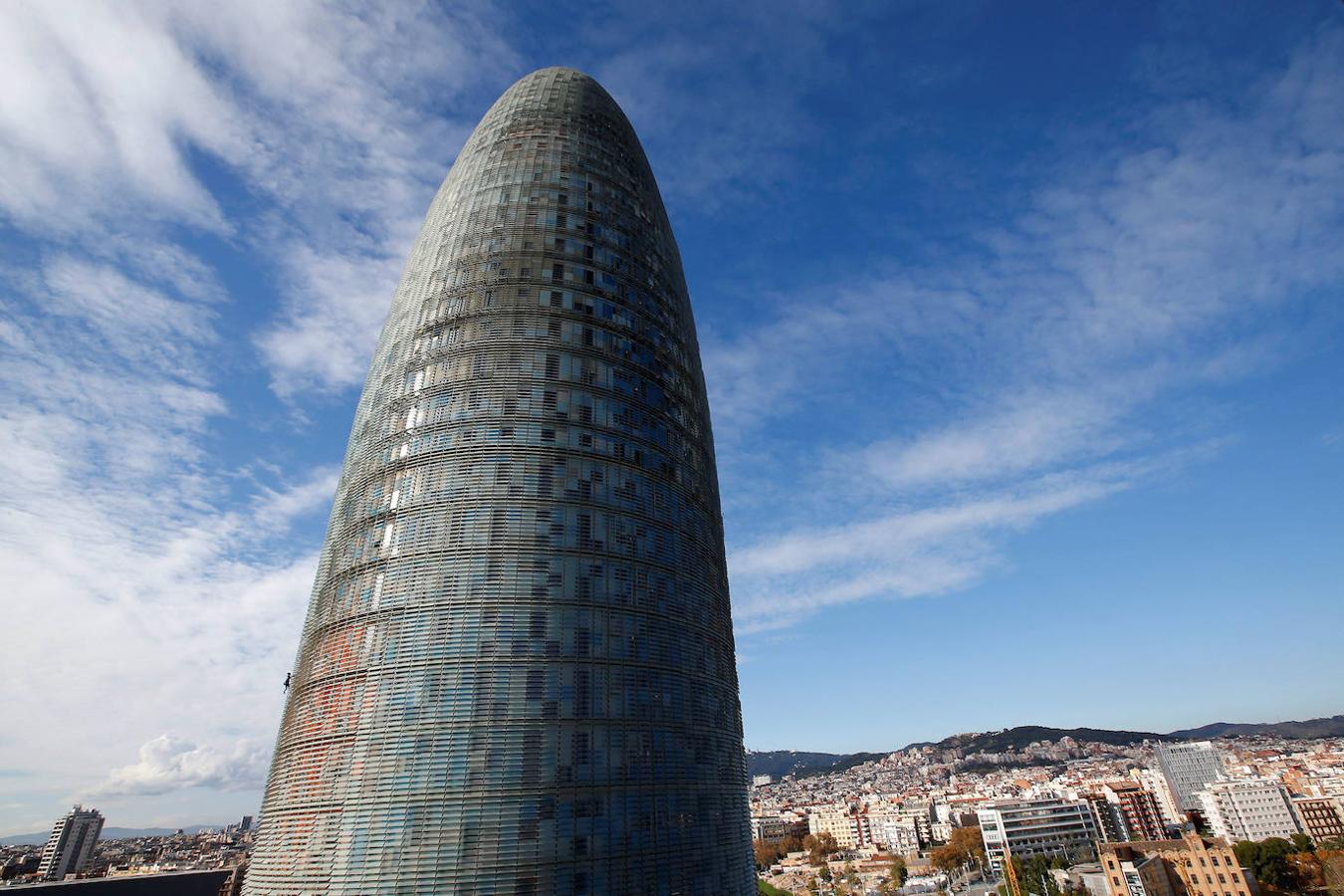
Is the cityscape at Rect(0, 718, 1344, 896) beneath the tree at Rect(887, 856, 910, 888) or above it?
above

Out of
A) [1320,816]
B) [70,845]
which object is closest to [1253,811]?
[1320,816]

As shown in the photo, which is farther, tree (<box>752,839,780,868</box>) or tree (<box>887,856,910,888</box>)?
tree (<box>752,839,780,868</box>)

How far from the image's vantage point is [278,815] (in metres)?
42.8

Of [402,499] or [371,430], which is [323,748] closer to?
[402,499]

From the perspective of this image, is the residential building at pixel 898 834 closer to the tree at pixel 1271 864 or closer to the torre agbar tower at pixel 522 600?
the tree at pixel 1271 864

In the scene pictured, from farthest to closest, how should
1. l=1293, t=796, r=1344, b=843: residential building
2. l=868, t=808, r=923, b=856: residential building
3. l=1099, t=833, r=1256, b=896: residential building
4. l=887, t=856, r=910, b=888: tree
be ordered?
l=868, t=808, r=923, b=856: residential building < l=887, t=856, r=910, b=888: tree < l=1293, t=796, r=1344, b=843: residential building < l=1099, t=833, r=1256, b=896: residential building

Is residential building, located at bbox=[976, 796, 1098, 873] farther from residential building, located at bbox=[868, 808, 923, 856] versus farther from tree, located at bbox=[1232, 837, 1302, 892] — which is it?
tree, located at bbox=[1232, 837, 1302, 892]

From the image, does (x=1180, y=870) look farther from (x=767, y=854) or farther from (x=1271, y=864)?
(x=767, y=854)

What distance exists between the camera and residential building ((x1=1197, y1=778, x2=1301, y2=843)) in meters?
135

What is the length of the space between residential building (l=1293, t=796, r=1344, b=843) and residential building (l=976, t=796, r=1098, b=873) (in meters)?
36.3

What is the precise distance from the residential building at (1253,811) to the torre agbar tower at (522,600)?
145270 mm

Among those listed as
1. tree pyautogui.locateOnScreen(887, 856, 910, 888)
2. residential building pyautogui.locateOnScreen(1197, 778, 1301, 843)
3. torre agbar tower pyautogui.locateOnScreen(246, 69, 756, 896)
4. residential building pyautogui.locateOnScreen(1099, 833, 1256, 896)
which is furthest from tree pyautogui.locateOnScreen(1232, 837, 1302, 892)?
torre agbar tower pyautogui.locateOnScreen(246, 69, 756, 896)

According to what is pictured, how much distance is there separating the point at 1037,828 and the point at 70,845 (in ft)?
789

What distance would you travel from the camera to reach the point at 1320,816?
5192 inches
